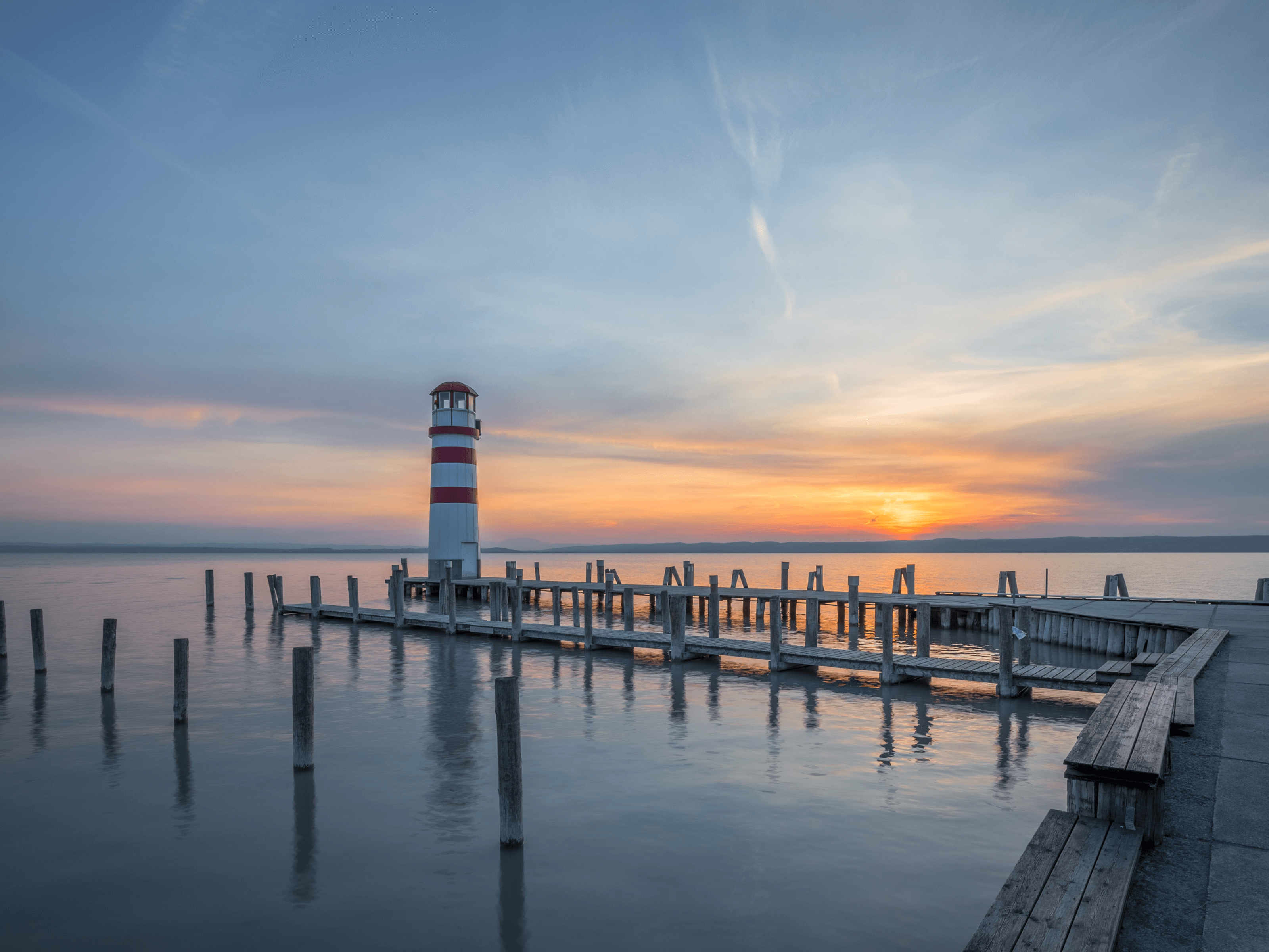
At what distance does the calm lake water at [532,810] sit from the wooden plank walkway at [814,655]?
0.57 m

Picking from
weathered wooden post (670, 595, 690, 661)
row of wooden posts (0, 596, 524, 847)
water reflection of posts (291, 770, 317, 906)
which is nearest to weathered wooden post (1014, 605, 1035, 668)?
weathered wooden post (670, 595, 690, 661)

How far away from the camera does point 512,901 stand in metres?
8.34

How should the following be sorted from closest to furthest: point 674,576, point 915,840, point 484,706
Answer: point 915,840, point 484,706, point 674,576

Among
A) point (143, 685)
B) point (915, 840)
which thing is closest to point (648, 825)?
point (915, 840)

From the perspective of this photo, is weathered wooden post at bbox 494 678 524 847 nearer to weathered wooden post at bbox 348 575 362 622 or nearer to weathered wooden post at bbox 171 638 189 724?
weathered wooden post at bbox 171 638 189 724

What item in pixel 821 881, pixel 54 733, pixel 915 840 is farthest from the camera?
pixel 54 733

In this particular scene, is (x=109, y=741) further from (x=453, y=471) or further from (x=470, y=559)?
(x=470, y=559)

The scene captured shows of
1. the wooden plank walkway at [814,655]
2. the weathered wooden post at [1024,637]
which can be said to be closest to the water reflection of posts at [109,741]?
the wooden plank walkway at [814,655]

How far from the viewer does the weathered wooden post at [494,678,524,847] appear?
30.5 feet

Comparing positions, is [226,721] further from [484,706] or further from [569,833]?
[569,833]

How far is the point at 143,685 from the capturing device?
69.2 ft

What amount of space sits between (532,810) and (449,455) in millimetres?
32298

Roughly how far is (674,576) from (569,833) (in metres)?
31.7

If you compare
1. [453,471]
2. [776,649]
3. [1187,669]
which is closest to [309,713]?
[776,649]
